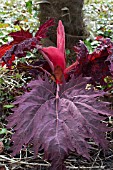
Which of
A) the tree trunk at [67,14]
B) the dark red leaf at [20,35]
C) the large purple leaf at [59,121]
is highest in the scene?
the tree trunk at [67,14]

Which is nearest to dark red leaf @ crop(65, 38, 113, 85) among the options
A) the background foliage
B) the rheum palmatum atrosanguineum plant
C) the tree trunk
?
the rheum palmatum atrosanguineum plant

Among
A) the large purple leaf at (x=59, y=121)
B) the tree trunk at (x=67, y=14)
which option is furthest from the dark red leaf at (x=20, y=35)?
the tree trunk at (x=67, y=14)

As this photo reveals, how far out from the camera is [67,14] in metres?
1.97

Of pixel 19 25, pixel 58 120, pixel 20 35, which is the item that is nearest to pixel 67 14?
pixel 20 35

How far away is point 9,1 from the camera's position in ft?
13.7

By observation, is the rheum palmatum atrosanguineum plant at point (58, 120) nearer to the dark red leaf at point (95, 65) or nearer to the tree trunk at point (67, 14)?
the dark red leaf at point (95, 65)

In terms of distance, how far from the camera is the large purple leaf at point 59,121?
83 centimetres

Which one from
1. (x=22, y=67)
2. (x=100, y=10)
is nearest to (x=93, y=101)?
(x=22, y=67)

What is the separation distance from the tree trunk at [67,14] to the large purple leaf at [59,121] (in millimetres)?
1043

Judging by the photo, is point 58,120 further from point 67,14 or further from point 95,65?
point 67,14

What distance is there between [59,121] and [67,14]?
1.23m

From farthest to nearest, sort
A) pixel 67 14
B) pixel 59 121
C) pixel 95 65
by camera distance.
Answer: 1. pixel 67 14
2. pixel 95 65
3. pixel 59 121

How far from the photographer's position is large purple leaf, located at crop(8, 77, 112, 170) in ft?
2.71

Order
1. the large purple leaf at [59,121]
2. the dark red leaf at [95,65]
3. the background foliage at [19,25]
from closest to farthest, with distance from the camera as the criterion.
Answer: the large purple leaf at [59,121] < the dark red leaf at [95,65] < the background foliage at [19,25]
